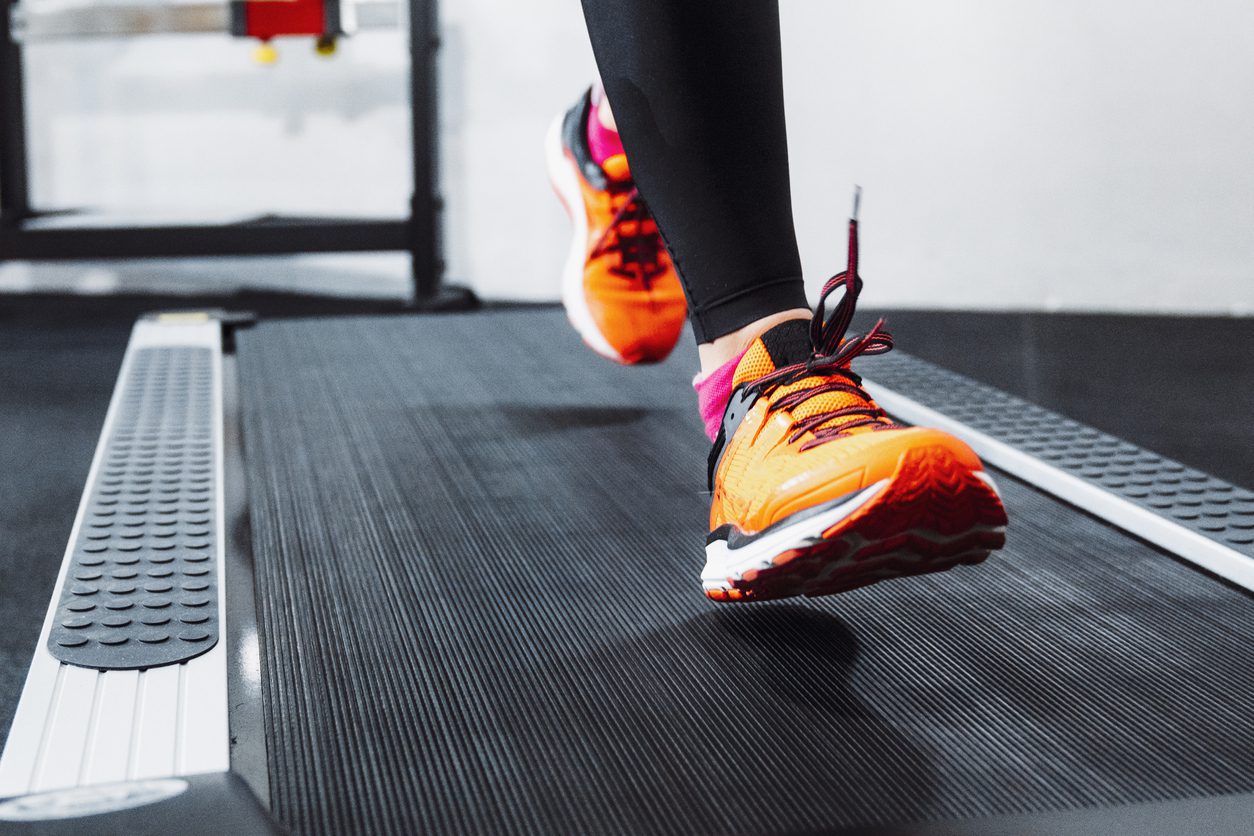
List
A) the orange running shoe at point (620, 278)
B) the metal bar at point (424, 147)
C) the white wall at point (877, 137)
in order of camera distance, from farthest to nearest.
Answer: the white wall at point (877, 137), the metal bar at point (424, 147), the orange running shoe at point (620, 278)

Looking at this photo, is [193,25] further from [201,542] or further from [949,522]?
[949,522]

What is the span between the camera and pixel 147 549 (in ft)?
3.22

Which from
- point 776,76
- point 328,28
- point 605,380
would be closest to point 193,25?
point 328,28

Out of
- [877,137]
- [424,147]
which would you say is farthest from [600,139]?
[877,137]

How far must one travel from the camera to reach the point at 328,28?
2584mm

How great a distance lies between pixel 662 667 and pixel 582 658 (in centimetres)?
5

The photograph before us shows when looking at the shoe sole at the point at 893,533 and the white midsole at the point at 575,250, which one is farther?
the white midsole at the point at 575,250

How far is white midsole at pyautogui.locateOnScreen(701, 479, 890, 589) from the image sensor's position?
683 mm

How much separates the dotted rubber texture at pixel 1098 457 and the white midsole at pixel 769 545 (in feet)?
1.66

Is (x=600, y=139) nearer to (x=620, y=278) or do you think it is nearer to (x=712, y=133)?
(x=620, y=278)

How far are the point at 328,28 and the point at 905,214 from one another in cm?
144

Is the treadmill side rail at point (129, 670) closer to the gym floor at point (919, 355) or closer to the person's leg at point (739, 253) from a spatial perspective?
the gym floor at point (919, 355)

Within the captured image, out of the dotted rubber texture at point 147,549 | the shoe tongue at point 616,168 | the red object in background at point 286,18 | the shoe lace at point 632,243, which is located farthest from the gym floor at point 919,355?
the red object in background at point 286,18

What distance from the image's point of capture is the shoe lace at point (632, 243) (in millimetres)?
1307
